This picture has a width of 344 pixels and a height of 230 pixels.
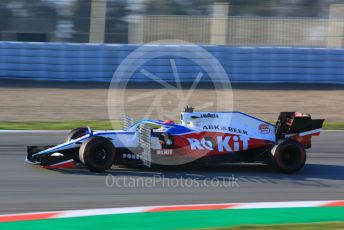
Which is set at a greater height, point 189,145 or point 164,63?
point 164,63

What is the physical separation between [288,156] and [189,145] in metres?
1.31

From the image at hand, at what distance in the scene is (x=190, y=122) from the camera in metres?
8.51

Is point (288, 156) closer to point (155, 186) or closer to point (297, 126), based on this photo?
point (297, 126)

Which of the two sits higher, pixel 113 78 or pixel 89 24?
pixel 89 24

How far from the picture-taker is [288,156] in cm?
856

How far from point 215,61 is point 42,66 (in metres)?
4.82

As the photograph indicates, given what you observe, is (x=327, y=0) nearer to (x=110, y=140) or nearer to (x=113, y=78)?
(x=113, y=78)

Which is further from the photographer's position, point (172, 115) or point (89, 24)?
point (89, 24)

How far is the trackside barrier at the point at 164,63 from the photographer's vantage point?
17781 millimetres

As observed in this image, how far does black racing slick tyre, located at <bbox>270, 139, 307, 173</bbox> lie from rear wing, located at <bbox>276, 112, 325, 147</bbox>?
1.07ft

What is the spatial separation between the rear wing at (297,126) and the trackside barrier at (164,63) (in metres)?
9.32

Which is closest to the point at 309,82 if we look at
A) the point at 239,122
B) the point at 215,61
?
the point at 215,61

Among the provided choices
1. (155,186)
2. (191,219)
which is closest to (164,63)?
(155,186)

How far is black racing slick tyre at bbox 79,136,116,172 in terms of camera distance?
26.3 ft
